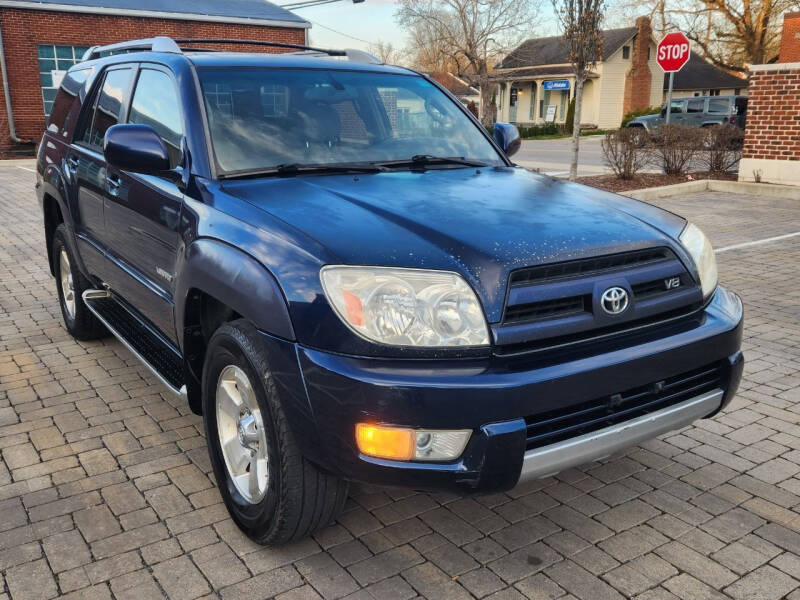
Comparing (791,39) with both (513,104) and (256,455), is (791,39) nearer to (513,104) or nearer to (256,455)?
(256,455)

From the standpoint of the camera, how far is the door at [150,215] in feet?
11.4

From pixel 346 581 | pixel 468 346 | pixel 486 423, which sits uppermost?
pixel 468 346

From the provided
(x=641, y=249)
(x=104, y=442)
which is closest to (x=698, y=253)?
(x=641, y=249)

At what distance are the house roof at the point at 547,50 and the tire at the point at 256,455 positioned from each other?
2011 inches

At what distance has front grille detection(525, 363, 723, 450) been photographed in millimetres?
2541

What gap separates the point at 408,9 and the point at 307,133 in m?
41.4

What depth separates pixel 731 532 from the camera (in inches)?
122

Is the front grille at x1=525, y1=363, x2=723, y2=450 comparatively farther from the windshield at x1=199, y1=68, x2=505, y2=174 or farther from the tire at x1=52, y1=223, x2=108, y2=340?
the tire at x1=52, y1=223, x2=108, y2=340

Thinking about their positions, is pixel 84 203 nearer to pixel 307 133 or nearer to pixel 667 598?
pixel 307 133

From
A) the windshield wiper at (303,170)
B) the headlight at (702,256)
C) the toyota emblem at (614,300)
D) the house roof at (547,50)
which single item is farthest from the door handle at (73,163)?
the house roof at (547,50)

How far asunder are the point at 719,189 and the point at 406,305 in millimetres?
13588

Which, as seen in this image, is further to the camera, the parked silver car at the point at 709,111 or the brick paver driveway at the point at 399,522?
the parked silver car at the point at 709,111

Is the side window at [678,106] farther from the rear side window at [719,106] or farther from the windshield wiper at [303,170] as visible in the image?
the windshield wiper at [303,170]

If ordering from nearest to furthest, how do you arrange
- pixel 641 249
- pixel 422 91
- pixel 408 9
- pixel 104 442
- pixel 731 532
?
pixel 641 249 → pixel 731 532 → pixel 104 442 → pixel 422 91 → pixel 408 9
